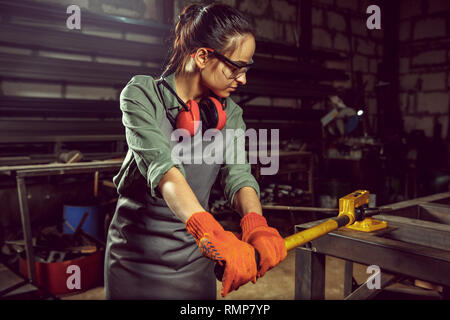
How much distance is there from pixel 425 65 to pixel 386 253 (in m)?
6.67

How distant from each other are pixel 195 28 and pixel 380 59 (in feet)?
22.4

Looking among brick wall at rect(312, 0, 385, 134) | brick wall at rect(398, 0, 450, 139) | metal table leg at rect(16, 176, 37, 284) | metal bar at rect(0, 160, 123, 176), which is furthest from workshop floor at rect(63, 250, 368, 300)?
brick wall at rect(398, 0, 450, 139)

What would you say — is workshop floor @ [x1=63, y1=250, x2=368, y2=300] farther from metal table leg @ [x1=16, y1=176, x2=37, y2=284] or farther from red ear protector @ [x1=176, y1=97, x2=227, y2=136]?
red ear protector @ [x1=176, y1=97, x2=227, y2=136]

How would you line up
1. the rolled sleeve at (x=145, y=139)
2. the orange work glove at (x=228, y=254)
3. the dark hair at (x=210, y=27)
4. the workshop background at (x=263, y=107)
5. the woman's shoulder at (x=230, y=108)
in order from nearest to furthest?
the orange work glove at (x=228, y=254) → the rolled sleeve at (x=145, y=139) → the dark hair at (x=210, y=27) → the woman's shoulder at (x=230, y=108) → the workshop background at (x=263, y=107)

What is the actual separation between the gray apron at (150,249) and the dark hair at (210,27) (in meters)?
0.36

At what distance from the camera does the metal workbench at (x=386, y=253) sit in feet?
3.70

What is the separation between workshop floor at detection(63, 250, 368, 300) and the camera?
293 centimetres

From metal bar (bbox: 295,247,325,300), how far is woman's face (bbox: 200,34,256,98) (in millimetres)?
668

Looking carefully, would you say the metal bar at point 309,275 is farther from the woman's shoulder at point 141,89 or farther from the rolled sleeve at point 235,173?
the woman's shoulder at point 141,89

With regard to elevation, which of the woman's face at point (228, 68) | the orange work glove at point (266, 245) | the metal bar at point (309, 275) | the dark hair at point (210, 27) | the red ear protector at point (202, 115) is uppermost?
the dark hair at point (210, 27)

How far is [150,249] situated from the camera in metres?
1.40

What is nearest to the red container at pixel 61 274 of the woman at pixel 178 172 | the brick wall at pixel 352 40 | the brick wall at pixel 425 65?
the woman at pixel 178 172

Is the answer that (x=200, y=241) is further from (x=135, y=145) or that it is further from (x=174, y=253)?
(x=174, y=253)

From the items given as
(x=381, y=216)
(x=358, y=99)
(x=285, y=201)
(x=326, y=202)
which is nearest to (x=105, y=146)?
(x=285, y=201)
